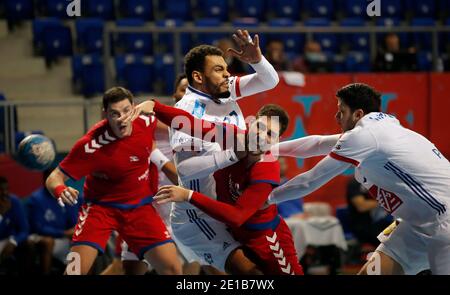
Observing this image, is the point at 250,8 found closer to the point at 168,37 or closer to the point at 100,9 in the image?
the point at 168,37

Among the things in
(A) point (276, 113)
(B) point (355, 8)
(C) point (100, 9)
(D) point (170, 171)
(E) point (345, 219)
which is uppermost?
(C) point (100, 9)

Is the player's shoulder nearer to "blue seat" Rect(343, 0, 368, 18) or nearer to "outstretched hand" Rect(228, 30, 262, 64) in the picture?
"outstretched hand" Rect(228, 30, 262, 64)

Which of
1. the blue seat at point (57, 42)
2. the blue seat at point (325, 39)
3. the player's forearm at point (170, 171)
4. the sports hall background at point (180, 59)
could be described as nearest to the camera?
the player's forearm at point (170, 171)

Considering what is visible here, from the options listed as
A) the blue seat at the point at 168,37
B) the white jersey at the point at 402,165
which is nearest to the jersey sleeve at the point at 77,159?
the white jersey at the point at 402,165

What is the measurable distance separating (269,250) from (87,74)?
631cm

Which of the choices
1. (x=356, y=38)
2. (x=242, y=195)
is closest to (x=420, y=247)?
(x=242, y=195)

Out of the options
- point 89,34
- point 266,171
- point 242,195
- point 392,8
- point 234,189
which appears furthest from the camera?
point 392,8

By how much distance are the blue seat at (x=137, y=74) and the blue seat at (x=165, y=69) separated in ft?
0.30

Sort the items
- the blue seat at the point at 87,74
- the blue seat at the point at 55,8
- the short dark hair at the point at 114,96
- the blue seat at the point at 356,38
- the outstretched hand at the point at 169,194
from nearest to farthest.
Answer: the outstretched hand at the point at 169,194
the short dark hair at the point at 114,96
the blue seat at the point at 87,74
the blue seat at the point at 55,8
the blue seat at the point at 356,38

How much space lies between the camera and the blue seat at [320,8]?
13617 mm

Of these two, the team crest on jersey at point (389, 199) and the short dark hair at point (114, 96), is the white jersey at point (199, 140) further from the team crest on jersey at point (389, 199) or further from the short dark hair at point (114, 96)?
the team crest on jersey at point (389, 199)

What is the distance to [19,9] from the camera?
472 inches

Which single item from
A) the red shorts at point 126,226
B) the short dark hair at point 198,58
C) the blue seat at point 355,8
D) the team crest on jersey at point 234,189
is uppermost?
the blue seat at point 355,8

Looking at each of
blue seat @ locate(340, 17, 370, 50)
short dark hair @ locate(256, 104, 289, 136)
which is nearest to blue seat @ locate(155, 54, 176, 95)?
blue seat @ locate(340, 17, 370, 50)
